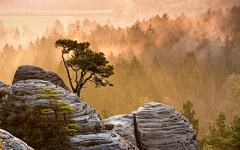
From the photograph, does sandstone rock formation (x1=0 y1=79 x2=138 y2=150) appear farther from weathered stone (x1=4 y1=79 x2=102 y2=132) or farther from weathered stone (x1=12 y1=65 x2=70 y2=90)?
weathered stone (x1=12 y1=65 x2=70 y2=90)

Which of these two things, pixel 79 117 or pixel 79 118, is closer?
pixel 79 118

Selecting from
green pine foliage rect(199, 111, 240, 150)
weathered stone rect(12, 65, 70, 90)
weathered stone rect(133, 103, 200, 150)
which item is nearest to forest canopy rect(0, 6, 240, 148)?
green pine foliage rect(199, 111, 240, 150)

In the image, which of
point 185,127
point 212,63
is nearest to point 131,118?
point 185,127

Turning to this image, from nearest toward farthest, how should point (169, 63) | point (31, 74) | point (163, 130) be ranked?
point (31, 74)
point (163, 130)
point (169, 63)

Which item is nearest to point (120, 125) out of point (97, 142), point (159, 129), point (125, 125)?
point (125, 125)

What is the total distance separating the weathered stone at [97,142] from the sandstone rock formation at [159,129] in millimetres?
6134

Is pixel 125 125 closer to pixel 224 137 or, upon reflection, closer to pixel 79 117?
pixel 79 117

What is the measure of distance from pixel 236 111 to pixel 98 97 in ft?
152

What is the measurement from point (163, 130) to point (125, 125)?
14.3 ft

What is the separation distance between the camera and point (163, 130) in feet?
59.1

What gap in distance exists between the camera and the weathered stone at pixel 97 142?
11.2 m

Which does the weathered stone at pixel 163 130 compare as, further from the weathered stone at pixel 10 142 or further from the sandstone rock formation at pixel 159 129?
the weathered stone at pixel 10 142

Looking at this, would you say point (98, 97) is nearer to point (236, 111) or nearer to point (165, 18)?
point (236, 111)

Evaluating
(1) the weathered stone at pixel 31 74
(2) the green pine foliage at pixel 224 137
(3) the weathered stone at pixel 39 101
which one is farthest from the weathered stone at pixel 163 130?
(1) the weathered stone at pixel 31 74
